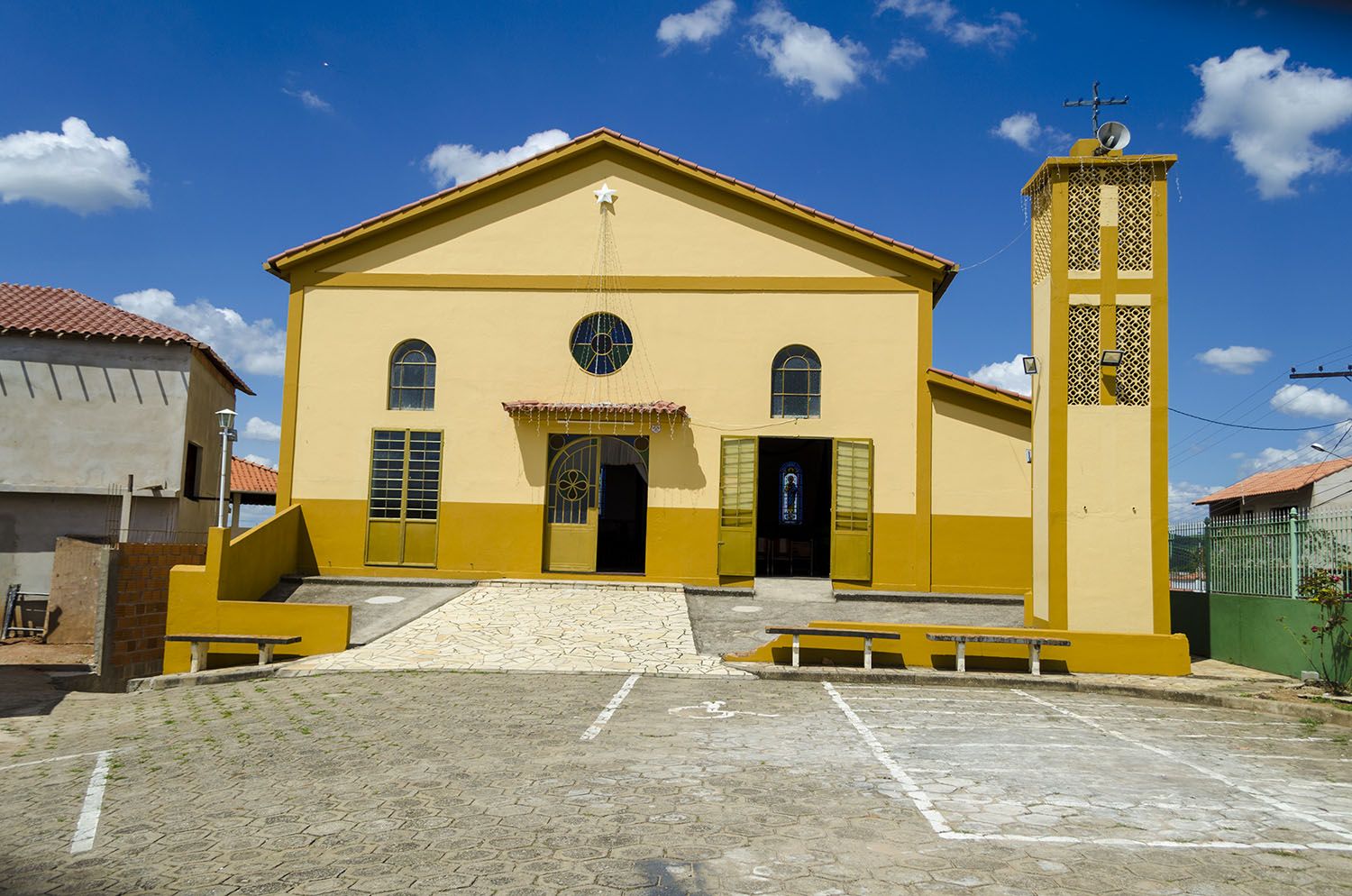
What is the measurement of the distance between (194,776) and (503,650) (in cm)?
581

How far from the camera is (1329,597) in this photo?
10.6 meters

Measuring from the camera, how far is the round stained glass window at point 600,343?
56.4 feet

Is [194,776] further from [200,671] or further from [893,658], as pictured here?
[893,658]

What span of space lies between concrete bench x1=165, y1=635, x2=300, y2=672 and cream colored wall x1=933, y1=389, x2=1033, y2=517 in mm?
10048

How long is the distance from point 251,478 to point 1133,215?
24.1 m

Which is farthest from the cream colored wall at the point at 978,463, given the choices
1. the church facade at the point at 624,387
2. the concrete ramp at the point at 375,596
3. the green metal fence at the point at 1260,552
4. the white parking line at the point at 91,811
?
the white parking line at the point at 91,811

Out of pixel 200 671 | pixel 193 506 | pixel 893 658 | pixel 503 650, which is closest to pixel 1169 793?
pixel 893 658

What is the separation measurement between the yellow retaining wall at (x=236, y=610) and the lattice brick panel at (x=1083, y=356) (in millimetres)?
9448

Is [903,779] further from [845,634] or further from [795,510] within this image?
[795,510]

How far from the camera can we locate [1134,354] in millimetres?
12453

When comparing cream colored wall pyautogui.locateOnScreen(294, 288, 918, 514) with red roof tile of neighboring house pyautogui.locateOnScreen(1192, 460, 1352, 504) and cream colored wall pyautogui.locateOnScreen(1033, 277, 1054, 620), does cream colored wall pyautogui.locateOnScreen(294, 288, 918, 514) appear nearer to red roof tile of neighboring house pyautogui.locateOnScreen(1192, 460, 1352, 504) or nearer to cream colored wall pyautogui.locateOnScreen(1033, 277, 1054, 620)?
cream colored wall pyautogui.locateOnScreen(1033, 277, 1054, 620)

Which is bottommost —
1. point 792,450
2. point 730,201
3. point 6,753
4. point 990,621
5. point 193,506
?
point 6,753

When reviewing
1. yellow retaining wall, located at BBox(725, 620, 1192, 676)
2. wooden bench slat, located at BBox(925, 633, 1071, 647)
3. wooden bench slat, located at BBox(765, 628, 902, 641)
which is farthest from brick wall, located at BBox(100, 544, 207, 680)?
wooden bench slat, located at BBox(925, 633, 1071, 647)

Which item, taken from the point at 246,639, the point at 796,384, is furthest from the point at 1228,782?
the point at 796,384
